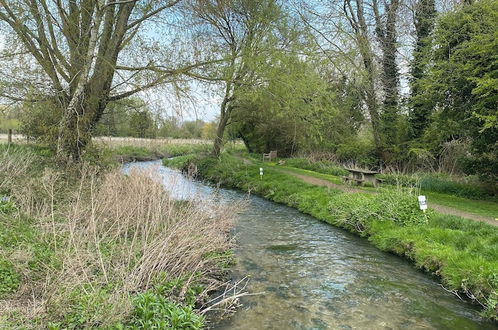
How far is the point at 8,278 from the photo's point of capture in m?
4.74

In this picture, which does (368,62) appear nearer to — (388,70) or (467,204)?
(388,70)

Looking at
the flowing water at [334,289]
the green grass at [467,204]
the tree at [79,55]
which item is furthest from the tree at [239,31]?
the green grass at [467,204]

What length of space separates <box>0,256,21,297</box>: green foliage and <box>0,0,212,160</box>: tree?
195 inches

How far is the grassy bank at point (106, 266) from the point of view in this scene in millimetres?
4102

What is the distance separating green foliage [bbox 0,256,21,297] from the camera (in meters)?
4.59

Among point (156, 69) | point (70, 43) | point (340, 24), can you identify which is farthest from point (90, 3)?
point (340, 24)

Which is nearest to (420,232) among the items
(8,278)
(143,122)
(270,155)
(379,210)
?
(379,210)

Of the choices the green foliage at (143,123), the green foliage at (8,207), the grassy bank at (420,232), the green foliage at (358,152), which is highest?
the green foliage at (143,123)

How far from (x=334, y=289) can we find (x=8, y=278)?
503 centimetres

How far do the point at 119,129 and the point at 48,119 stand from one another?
3.35 metres

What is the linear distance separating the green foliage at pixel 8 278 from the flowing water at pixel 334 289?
2685mm

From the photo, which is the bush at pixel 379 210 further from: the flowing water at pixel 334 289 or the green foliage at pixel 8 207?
the green foliage at pixel 8 207

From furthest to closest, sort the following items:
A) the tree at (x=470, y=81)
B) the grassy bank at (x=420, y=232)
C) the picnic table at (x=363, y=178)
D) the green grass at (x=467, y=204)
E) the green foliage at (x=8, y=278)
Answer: the picnic table at (x=363, y=178) < the tree at (x=470, y=81) < the green grass at (x=467, y=204) < the grassy bank at (x=420, y=232) < the green foliage at (x=8, y=278)

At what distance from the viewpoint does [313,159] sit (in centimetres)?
2536
